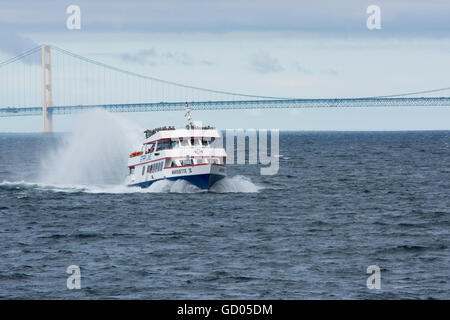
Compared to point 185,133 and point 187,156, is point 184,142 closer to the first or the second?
point 185,133

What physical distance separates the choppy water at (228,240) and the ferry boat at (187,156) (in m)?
1.30

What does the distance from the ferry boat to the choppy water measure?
1304mm

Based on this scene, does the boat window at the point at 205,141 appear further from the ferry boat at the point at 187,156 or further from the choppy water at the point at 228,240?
the choppy water at the point at 228,240

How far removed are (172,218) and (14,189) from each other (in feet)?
85.3

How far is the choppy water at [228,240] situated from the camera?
23.6 meters

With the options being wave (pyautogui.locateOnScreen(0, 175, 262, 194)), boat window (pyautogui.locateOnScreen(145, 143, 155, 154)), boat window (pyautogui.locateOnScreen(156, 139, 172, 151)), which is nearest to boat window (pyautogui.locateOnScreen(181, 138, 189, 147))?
boat window (pyautogui.locateOnScreen(156, 139, 172, 151))

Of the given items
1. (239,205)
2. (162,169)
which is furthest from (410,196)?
(162,169)

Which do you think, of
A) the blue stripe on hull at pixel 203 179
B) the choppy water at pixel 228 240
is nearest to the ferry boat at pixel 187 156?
the blue stripe on hull at pixel 203 179

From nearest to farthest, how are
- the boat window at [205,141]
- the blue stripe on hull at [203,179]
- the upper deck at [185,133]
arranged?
1. the blue stripe on hull at [203,179]
2. the upper deck at [185,133]
3. the boat window at [205,141]

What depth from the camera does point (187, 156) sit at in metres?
49.3

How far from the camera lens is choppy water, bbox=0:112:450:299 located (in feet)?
77.3

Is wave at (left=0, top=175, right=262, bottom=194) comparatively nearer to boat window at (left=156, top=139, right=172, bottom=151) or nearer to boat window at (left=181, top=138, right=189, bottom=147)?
boat window at (left=156, top=139, right=172, bottom=151)

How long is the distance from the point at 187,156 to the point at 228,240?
58.5ft
